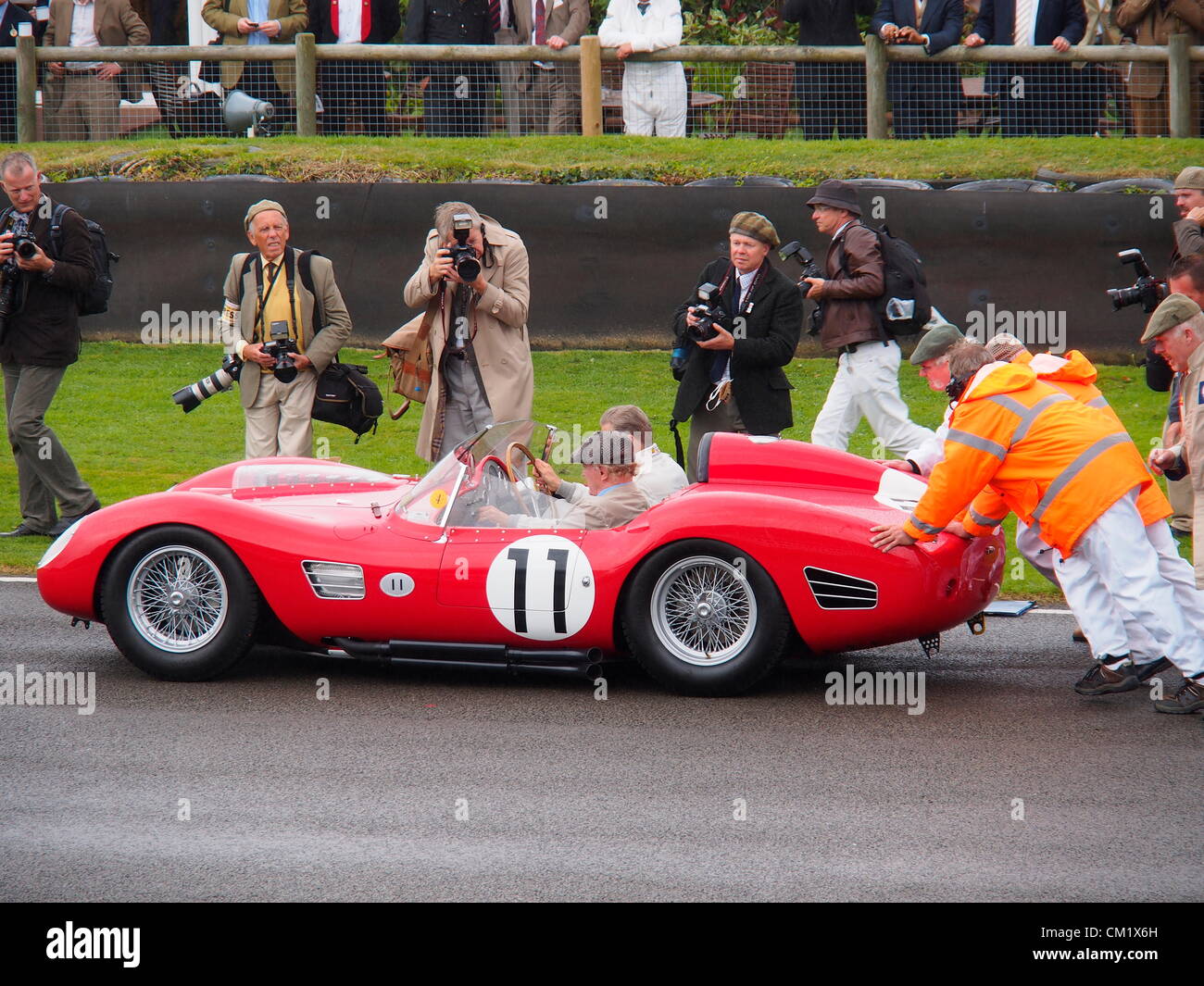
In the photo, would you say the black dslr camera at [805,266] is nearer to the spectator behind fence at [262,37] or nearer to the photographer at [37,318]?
the photographer at [37,318]

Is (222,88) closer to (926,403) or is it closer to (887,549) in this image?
(926,403)

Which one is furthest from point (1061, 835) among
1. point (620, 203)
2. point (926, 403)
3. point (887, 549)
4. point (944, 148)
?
point (944, 148)

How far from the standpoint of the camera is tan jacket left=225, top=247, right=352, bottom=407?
9633mm

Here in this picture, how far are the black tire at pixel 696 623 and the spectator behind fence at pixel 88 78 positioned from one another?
438 inches

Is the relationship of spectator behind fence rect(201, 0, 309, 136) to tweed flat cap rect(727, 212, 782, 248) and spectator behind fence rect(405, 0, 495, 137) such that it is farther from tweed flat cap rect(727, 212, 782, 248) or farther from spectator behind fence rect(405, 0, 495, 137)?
tweed flat cap rect(727, 212, 782, 248)

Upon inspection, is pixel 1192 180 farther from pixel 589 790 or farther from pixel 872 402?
pixel 589 790

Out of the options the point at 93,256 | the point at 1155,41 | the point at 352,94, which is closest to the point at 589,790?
the point at 93,256

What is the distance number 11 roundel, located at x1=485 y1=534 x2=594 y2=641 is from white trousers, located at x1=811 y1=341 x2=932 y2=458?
11.7 feet

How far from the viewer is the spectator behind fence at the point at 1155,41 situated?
588 inches

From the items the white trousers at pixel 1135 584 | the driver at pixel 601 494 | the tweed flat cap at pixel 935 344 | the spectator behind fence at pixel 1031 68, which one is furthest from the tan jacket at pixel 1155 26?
the driver at pixel 601 494

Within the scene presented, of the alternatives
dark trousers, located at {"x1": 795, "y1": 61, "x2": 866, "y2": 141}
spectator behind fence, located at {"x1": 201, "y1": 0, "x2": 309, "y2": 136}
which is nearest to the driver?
dark trousers, located at {"x1": 795, "y1": 61, "x2": 866, "y2": 141}

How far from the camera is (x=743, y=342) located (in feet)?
30.8

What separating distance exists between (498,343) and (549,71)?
7.30 metres
